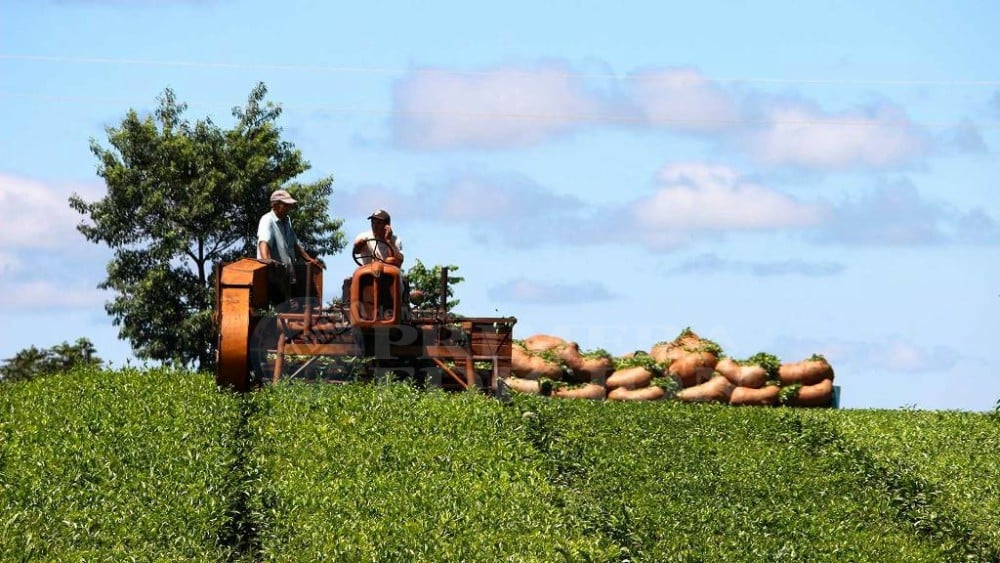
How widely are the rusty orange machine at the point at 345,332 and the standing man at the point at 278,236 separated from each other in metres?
0.27

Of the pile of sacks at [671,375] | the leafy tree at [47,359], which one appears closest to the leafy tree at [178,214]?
the leafy tree at [47,359]

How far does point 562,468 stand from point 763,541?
129 inches

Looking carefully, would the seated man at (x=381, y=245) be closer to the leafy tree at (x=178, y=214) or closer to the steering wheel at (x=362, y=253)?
the steering wheel at (x=362, y=253)

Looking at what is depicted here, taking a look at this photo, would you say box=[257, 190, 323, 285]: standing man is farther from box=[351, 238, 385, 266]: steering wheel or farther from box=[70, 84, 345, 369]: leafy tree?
box=[70, 84, 345, 369]: leafy tree

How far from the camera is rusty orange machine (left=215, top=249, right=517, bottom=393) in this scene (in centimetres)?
2222

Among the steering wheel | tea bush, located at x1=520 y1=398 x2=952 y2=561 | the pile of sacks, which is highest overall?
the steering wheel

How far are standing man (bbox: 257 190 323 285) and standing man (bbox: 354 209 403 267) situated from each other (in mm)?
918

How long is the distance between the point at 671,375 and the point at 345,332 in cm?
765

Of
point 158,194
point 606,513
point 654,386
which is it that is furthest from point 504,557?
point 158,194

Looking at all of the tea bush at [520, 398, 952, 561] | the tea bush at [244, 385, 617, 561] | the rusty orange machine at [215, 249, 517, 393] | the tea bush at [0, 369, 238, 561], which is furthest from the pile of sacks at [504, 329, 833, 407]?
the tea bush at [0, 369, 238, 561]

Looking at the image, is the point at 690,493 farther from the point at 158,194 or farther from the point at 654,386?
the point at 158,194

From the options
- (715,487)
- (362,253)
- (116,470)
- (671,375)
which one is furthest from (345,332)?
(671,375)

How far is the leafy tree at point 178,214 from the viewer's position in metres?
40.4

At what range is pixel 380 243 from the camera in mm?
23219
